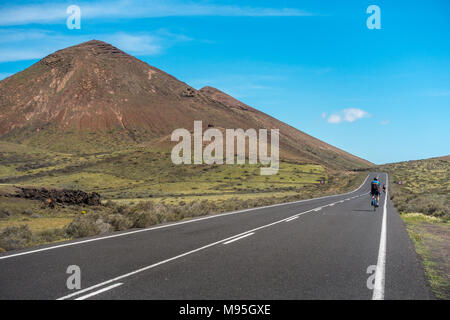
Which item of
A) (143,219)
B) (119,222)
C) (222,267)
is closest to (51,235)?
(119,222)

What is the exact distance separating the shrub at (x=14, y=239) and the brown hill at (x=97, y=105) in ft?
339

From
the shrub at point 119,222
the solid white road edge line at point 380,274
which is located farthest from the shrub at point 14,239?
the solid white road edge line at point 380,274

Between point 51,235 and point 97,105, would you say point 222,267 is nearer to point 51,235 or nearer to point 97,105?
point 51,235

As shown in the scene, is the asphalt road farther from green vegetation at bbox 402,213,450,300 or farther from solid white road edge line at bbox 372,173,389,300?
green vegetation at bbox 402,213,450,300

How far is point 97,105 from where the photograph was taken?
137625mm

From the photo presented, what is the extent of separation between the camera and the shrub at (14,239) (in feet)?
30.4

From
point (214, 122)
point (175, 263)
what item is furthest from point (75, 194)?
point (214, 122)

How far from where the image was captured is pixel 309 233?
38.6 feet

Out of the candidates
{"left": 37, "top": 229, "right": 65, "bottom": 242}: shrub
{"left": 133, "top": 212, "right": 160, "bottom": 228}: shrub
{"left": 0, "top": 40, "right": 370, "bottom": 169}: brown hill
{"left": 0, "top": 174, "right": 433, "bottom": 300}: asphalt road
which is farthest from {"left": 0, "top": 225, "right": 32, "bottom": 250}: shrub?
{"left": 0, "top": 40, "right": 370, "bottom": 169}: brown hill

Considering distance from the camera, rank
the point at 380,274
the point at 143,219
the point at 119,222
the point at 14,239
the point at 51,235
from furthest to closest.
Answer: the point at 143,219 → the point at 119,222 → the point at 51,235 → the point at 14,239 → the point at 380,274

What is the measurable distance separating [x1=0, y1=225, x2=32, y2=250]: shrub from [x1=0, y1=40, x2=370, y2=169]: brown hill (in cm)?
10323

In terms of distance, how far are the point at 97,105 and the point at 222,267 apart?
140m

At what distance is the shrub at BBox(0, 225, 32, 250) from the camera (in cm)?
927

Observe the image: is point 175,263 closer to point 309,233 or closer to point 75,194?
point 309,233
